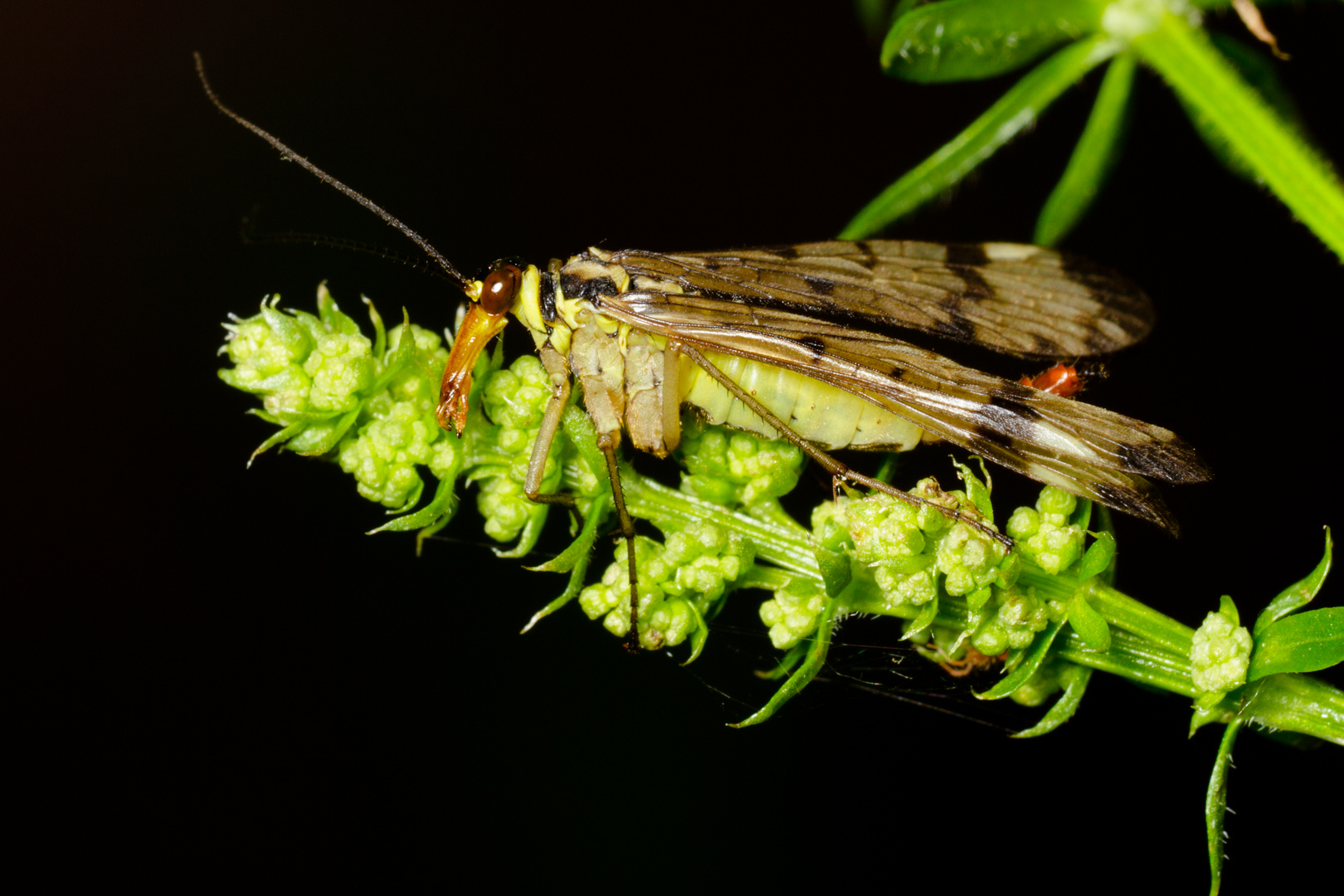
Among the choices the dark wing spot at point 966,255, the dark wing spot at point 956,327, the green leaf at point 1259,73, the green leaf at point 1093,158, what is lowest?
the dark wing spot at point 956,327

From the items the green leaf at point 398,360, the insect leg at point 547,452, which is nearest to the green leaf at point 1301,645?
the insect leg at point 547,452

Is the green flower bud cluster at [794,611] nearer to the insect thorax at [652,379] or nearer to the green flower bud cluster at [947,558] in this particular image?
the green flower bud cluster at [947,558]

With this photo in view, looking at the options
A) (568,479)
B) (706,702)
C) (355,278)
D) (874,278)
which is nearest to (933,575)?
(568,479)

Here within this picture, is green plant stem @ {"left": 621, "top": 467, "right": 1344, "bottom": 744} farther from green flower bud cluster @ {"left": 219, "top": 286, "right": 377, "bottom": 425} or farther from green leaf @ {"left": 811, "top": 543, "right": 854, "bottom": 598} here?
green flower bud cluster @ {"left": 219, "top": 286, "right": 377, "bottom": 425}

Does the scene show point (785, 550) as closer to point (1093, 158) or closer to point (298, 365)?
point (298, 365)

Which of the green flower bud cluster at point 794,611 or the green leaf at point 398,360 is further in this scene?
the green leaf at point 398,360

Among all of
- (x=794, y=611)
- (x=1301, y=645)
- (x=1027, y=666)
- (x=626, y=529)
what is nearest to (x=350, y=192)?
(x=626, y=529)

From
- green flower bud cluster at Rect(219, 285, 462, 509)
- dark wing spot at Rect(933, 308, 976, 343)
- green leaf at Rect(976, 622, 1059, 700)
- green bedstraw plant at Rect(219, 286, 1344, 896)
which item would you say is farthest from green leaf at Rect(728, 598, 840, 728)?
dark wing spot at Rect(933, 308, 976, 343)
